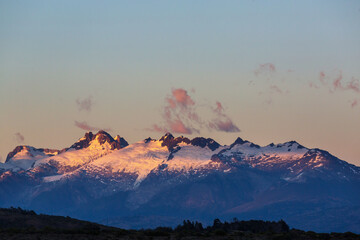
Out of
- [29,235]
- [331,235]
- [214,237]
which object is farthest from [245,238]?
[29,235]

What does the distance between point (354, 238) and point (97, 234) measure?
44470mm

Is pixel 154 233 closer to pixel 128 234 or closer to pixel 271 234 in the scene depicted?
pixel 128 234

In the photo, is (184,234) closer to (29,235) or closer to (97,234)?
(97,234)

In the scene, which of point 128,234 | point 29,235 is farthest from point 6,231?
point 128,234

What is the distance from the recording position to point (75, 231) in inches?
6560

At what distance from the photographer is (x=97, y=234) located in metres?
163

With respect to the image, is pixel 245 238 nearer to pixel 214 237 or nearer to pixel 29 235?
pixel 214 237

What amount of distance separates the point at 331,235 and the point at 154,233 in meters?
31.1

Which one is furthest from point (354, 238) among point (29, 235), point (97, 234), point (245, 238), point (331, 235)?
point (29, 235)

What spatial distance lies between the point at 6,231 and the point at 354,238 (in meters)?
61.2

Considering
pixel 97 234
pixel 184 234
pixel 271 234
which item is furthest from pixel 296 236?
pixel 97 234

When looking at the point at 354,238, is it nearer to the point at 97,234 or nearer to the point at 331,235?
the point at 331,235

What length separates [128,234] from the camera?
163750mm

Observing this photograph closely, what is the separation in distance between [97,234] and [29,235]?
1174cm
